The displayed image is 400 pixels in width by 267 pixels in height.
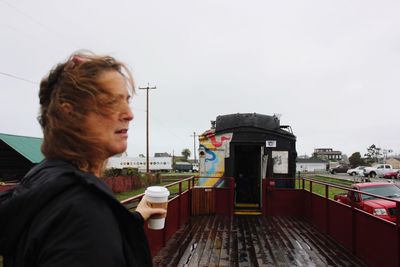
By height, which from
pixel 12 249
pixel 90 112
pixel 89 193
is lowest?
pixel 12 249

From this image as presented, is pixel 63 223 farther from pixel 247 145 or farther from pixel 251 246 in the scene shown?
pixel 247 145

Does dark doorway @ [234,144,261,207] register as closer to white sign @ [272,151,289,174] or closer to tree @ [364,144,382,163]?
white sign @ [272,151,289,174]

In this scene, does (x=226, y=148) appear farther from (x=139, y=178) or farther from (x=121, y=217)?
(x=139, y=178)

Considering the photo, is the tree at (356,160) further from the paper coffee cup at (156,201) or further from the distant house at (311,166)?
the paper coffee cup at (156,201)

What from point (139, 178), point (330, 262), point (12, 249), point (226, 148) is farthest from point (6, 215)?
point (139, 178)

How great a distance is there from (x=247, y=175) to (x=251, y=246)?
19.8ft

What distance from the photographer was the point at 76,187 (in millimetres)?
854

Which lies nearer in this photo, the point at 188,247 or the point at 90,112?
the point at 90,112

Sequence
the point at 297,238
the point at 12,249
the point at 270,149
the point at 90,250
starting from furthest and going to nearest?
the point at 270,149, the point at 297,238, the point at 12,249, the point at 90,250

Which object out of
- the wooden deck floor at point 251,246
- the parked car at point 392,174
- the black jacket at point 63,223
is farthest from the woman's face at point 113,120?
the parked car at point 392,174

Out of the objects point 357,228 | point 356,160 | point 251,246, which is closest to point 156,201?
point 357,228

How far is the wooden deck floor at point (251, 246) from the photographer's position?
6227 mm

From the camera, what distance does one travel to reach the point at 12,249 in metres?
0.90

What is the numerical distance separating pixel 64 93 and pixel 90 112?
0.30ft
